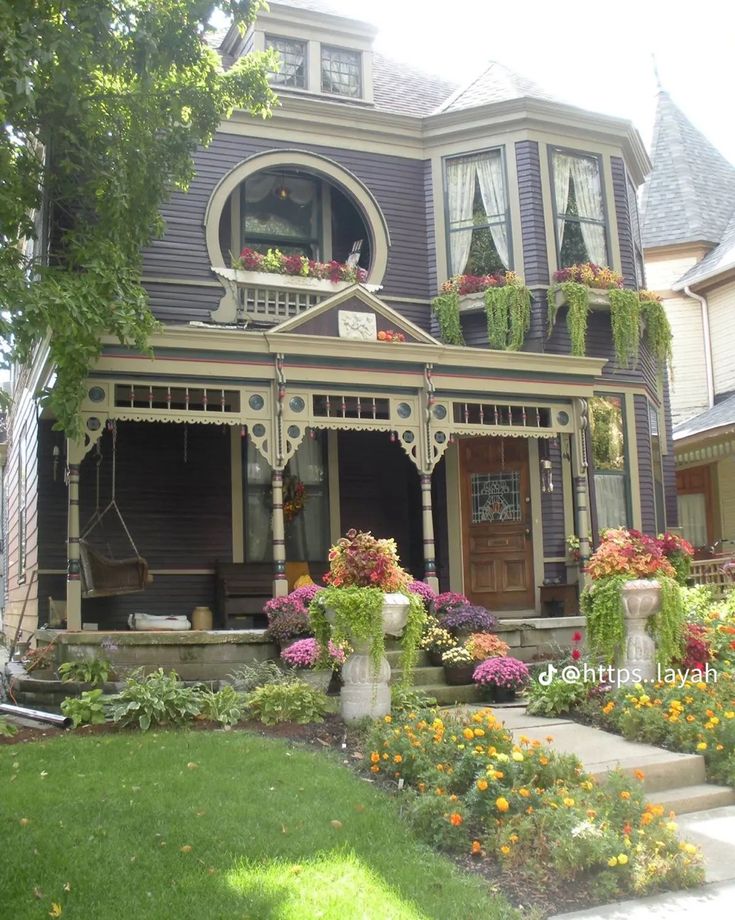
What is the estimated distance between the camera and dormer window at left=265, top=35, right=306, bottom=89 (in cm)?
1443

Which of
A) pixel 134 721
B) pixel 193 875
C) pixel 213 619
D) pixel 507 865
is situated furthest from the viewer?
pixel 213 619

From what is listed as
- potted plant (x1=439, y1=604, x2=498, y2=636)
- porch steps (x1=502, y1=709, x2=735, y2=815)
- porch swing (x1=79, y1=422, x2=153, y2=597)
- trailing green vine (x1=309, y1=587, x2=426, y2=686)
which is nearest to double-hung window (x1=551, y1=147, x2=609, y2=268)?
potted plant (x1=439, y1=604, x2=498, y2=636)

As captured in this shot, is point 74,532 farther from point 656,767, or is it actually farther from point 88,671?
point 656,767

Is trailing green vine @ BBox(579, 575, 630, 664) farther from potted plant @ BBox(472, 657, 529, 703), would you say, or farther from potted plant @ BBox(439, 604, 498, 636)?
potted plant @ BBox(439, 604, 498, 636)

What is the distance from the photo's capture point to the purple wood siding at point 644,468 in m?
14.1

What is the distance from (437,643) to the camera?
9.71m

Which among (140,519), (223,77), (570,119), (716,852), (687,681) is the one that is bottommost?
(716,852)

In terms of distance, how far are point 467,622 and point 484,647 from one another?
42 centimetres

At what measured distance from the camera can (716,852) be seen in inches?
214

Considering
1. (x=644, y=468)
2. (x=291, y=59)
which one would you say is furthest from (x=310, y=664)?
(x=291, y=59)

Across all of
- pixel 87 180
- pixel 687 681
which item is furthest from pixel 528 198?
pixel 687 681

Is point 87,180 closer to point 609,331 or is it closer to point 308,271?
point 308,271

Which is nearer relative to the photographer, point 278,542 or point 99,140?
point 99,140

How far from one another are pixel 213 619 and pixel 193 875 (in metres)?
7.87
